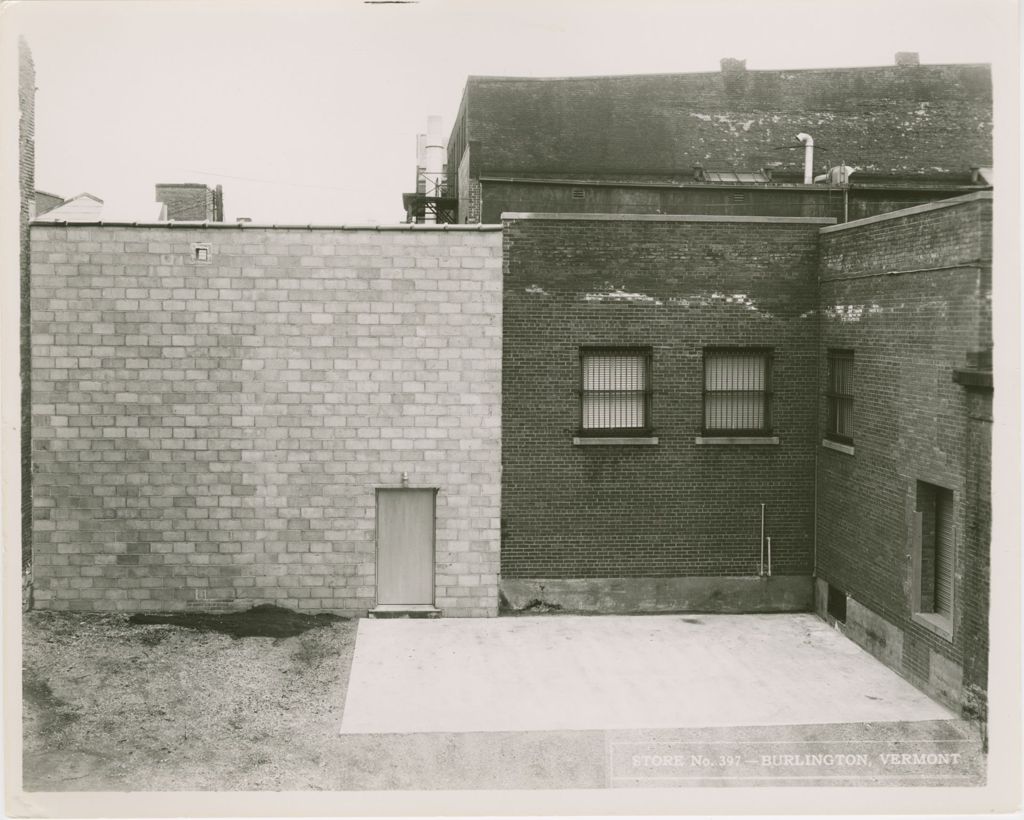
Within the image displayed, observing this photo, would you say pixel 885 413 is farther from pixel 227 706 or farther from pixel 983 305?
pixel 227 706

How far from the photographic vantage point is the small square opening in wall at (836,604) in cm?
1533

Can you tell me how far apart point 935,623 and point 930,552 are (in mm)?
1002

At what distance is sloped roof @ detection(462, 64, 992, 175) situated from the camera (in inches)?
987

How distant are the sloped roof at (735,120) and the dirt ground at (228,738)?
15505 mm

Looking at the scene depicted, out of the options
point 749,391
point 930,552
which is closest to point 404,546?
point 749,391

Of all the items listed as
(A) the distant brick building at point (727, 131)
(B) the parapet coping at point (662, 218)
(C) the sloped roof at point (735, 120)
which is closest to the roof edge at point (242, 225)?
(B) the parapet coping at point (662, 218)

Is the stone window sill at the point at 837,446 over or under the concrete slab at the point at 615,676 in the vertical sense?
over

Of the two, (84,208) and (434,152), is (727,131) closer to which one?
(434,152)

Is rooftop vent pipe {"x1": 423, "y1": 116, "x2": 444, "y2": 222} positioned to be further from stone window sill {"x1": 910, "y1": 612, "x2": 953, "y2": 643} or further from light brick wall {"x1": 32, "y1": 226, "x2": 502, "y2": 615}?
stone window sill {"x1": 910, "y1": 612, "x2": 953, "y2": 643}

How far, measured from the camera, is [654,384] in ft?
53.0

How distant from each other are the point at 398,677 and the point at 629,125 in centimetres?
1741

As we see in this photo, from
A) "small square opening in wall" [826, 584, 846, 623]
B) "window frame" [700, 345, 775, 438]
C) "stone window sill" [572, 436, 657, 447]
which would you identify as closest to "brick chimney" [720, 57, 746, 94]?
"window frame" [700, 345, 775, 438]

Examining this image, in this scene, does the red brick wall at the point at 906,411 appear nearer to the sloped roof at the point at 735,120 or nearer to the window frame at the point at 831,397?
the window frame at the point at 831,397

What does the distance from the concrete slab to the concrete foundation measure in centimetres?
22
